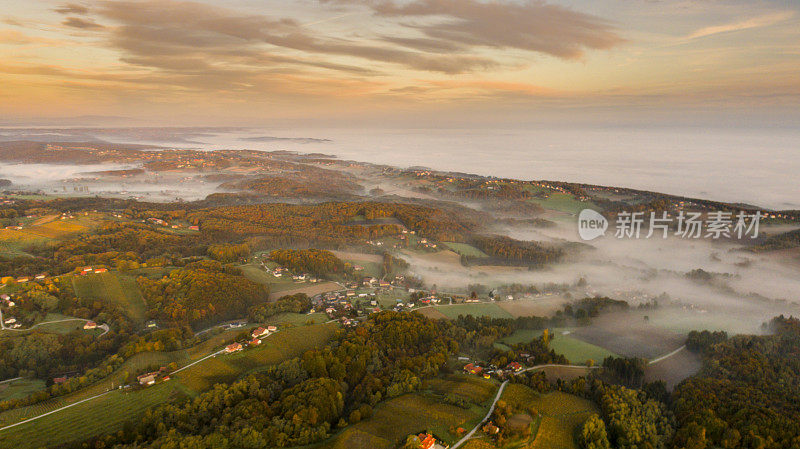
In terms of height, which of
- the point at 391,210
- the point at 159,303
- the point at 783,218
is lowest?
the point at 159,303

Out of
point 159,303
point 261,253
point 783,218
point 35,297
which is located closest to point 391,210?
point 261,253

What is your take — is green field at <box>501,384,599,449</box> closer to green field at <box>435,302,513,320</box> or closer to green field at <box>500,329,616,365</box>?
green field at <box>500,329,616,365</box>

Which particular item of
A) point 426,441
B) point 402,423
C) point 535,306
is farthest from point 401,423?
point 535,306

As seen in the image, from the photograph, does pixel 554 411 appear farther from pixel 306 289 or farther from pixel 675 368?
pixel 306 289

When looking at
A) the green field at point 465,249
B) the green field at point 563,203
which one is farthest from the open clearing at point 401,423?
the green field at point 563,203

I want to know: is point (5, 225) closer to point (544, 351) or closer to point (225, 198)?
point (225, 198)

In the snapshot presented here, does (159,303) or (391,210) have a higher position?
(391,210)

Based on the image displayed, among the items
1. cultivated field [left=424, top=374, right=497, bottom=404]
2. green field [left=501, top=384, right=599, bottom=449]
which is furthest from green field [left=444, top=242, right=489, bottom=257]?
green field [left=501, top=384, right=599, bottom=449]
